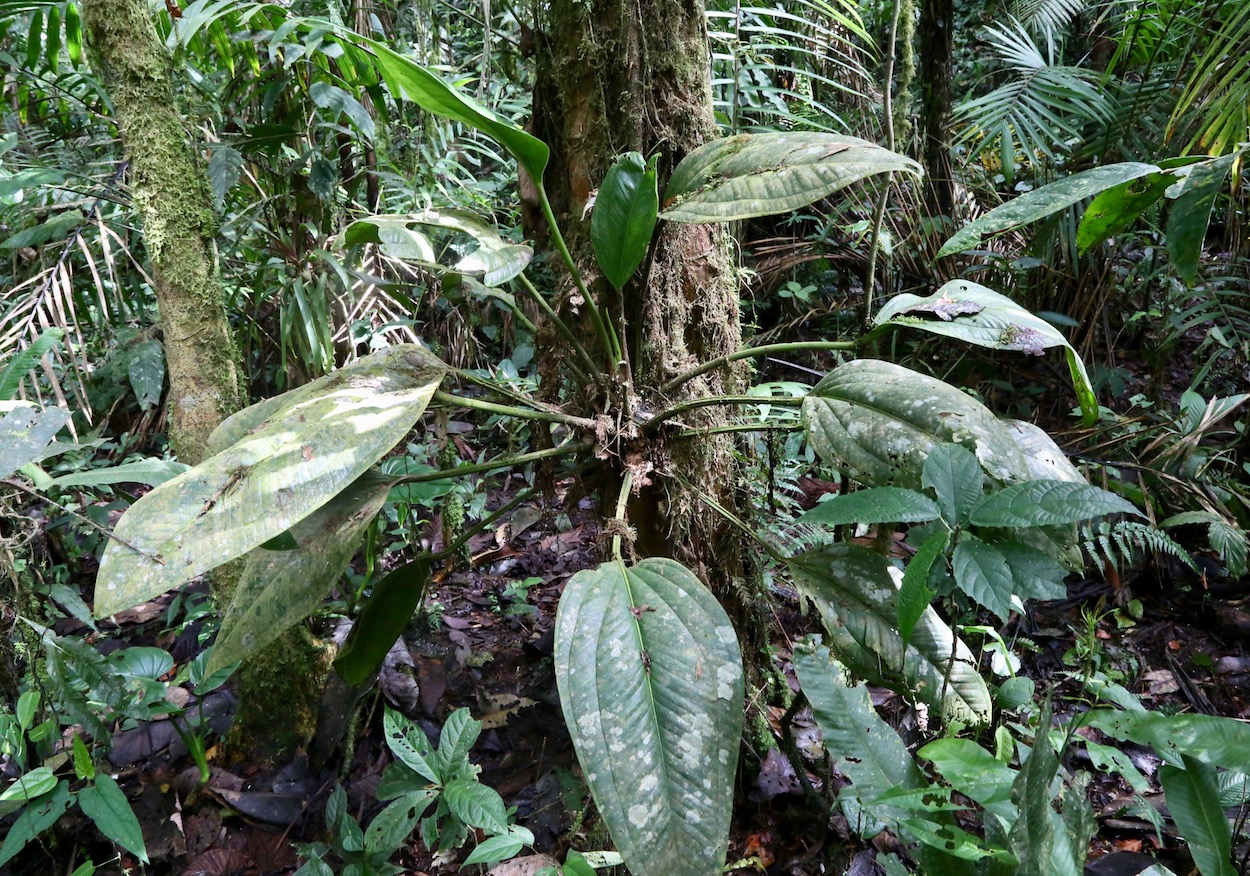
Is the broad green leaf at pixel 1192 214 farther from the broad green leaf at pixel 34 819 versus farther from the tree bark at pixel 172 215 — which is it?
the broad green leaf at pixel 34 819

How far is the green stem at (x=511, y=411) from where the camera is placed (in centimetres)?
123

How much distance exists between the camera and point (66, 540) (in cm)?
223

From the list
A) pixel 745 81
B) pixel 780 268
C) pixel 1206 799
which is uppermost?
pixel 745 81

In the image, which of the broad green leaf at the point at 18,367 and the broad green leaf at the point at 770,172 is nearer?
the broad green leaf at the point at 770,172

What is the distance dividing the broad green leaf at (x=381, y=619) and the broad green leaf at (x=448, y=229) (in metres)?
0.53

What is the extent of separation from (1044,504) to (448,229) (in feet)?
3.40

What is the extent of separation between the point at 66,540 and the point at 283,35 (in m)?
→ 1.65

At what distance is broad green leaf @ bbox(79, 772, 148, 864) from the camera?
3.76 feet

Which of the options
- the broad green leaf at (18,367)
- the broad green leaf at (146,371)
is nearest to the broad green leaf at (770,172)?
the broad green leaf at (18,367)

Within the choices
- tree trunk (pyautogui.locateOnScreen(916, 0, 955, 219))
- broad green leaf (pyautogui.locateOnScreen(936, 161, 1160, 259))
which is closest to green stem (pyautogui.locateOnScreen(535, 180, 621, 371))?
broad green leaf (pyautogui.locateOnScreen(936, 161, 1160, 259))

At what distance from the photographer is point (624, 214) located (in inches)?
45.8

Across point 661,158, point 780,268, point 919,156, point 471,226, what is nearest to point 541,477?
point 471,226

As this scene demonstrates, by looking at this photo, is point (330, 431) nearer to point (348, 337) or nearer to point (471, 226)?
point (471, 226)

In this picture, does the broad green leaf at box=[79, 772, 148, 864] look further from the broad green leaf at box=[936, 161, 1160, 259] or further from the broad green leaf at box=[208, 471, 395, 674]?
the broad green leaf at box=[936, 161, 1160, 259]
